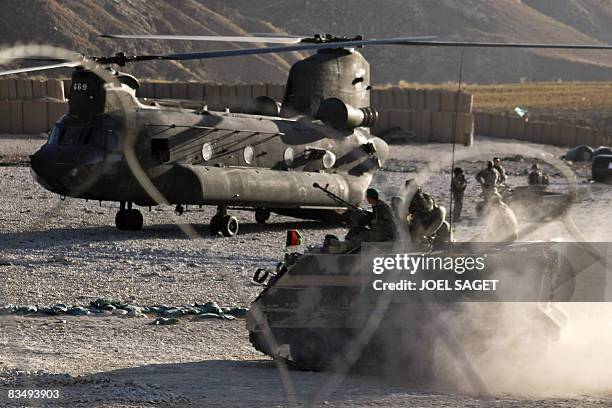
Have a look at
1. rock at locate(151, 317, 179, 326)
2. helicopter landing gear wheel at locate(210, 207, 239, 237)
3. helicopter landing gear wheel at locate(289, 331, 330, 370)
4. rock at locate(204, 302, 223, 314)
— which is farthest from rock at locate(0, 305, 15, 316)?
helicopter landing gear wheel at locate(210, 207, 239, 237)

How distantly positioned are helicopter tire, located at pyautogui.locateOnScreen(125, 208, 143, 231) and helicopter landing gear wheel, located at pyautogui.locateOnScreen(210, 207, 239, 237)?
1.38m

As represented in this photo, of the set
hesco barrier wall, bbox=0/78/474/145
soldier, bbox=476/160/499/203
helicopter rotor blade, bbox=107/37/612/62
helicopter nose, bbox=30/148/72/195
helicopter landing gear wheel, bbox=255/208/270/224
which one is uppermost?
helicopter rotor blade, bbox=107/37/612/62

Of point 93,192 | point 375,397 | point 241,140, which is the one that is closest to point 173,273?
point 93,192

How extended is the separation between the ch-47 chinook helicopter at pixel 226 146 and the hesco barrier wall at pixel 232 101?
1354 centimetres

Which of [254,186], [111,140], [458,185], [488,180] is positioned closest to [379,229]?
[111,140]

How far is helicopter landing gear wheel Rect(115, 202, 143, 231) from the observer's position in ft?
81.4

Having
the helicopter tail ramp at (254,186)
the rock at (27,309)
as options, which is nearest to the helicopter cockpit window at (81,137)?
the helicopter tail ramp at (254,186)

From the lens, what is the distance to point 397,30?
4323 inches

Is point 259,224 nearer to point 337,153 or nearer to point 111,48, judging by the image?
point 337,153

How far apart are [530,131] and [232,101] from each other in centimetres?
1673

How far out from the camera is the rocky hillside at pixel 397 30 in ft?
285

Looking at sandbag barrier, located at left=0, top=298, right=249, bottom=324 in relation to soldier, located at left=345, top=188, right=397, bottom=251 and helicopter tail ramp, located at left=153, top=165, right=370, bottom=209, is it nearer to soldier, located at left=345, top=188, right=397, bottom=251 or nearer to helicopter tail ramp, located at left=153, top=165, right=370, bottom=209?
soldier, located at left=345, top=188, right=397, bottom=251

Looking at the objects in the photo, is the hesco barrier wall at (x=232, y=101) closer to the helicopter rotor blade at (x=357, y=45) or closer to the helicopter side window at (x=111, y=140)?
the helicopter side window at (x=111, y=140)

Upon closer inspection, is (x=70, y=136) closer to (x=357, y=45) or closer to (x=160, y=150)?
(x=160, y=150)
